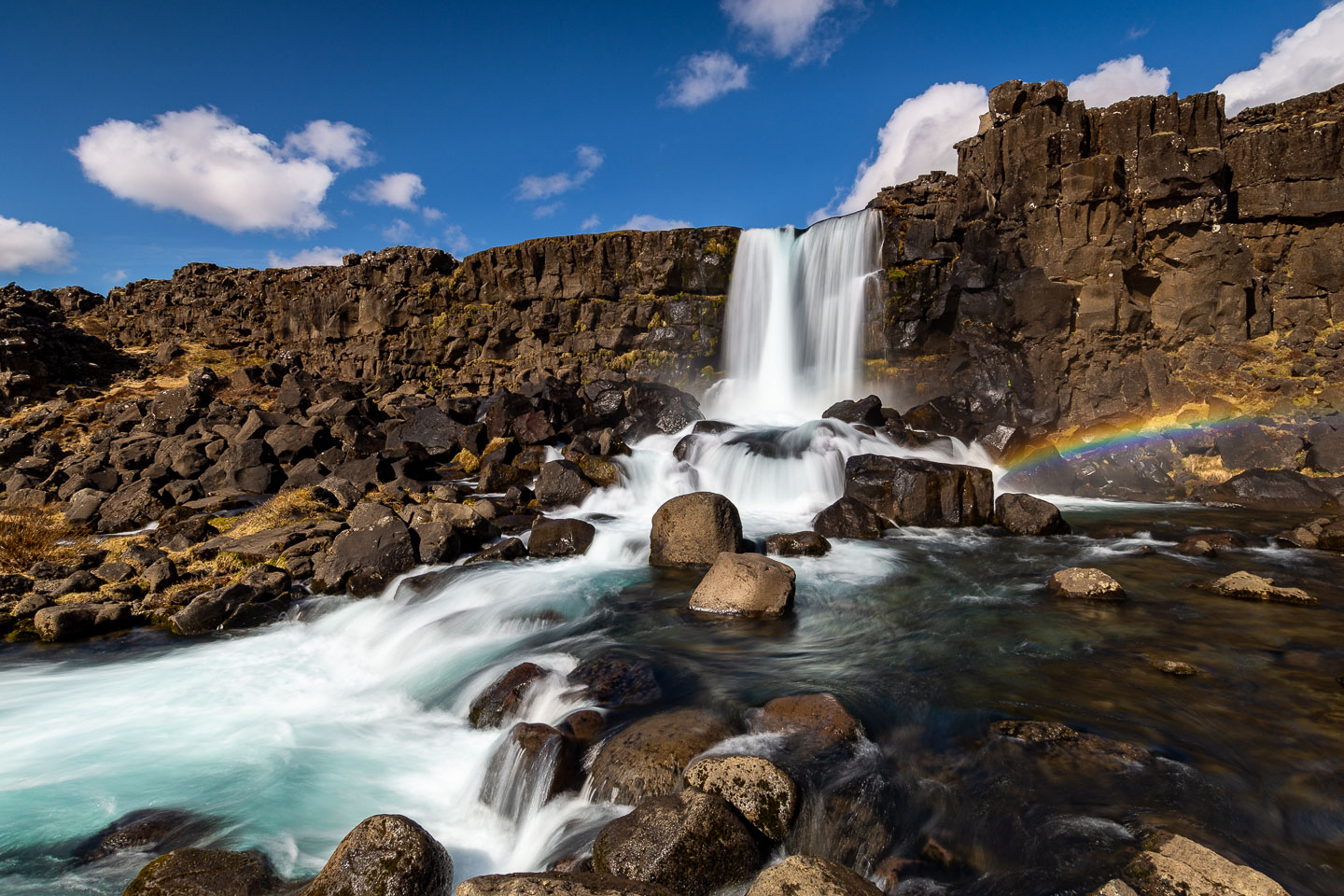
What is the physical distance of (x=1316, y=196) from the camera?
18.8 meters

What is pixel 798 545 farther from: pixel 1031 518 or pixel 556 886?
pixel 556 886

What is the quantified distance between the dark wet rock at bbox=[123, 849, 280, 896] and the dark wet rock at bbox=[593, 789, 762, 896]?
88.0 inches

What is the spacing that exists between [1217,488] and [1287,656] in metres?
11.7

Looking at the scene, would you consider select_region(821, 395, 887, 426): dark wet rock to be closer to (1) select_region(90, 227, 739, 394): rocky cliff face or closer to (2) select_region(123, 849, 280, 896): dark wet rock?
(1) select_region(90, 227, 739, 394): rocky cliff face

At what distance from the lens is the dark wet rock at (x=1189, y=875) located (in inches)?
138

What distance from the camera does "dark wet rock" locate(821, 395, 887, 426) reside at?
19797 mm

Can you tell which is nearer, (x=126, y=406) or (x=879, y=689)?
(x=879, y=689)

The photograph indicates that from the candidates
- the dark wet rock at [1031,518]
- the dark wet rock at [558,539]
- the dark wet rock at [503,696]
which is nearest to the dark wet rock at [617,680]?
the dark wet rock at [503,696]

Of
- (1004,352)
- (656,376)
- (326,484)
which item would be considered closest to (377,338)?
(656,376)

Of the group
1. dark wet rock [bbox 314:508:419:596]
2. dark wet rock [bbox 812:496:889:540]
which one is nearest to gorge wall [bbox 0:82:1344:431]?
dark wet rock [bbox 812:496:889:540]

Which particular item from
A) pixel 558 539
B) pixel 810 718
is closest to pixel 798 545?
pixel 558 539

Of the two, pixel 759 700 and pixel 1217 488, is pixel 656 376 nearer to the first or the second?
pixel 1217 488

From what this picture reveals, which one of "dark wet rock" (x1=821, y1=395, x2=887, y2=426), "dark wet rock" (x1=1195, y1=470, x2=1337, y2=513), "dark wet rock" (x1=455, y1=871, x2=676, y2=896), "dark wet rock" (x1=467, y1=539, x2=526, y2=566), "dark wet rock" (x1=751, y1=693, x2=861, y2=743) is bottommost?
"dark wet rock" (x1=751, y1=693, x2=861, y2=743)

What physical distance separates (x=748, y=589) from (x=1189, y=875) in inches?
233
